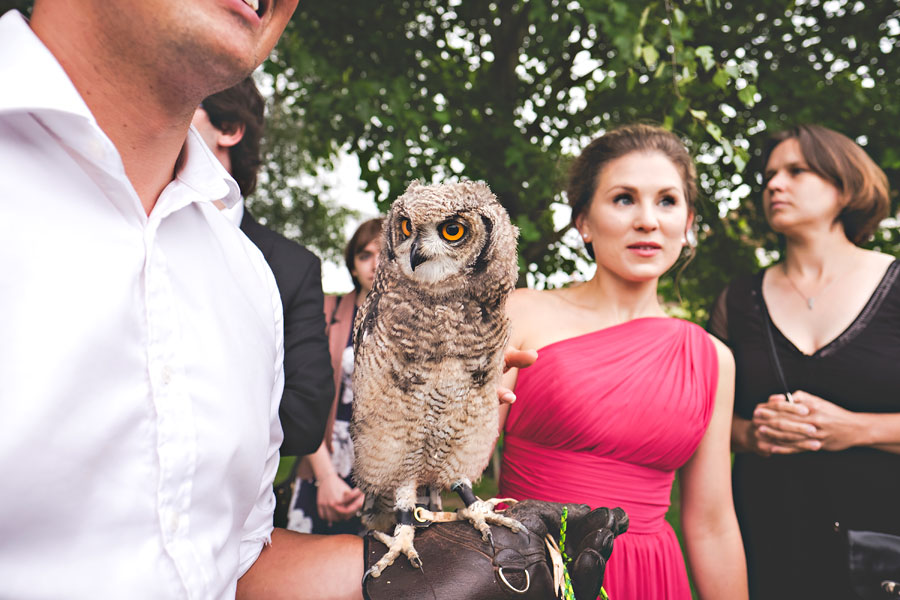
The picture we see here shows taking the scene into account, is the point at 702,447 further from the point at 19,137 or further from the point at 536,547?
the point at 19,137

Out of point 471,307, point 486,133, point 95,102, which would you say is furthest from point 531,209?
point 95,102

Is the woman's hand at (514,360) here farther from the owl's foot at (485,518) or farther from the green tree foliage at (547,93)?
the green tree foliage at (547,93)

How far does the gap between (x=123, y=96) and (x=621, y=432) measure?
180 cm

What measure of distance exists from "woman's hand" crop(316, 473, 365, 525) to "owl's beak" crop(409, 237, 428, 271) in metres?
1.86

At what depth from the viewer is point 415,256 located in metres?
1.41

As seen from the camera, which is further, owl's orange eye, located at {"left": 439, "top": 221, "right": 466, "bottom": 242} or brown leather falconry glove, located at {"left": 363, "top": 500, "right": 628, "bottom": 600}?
owl's orange eye, located at {"left": 439, "top": 221, "right": 466, "bottom": 242}

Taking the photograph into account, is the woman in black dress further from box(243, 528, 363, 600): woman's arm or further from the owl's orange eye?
box(243, 528, 363, 600): woman's arm

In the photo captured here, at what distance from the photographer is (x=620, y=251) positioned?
82.0 inches

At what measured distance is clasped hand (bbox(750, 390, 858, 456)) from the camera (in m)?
2.25

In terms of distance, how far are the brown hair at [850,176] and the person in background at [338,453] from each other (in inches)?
90.1

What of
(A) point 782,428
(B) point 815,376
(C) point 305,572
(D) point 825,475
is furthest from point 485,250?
(D) point 825,475

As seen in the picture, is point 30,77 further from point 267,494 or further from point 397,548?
point 397,548

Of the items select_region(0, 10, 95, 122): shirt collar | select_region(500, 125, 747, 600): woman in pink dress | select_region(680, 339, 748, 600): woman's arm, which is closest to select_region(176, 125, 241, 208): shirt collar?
select_region(0, 10, 95, 122): shirt collar

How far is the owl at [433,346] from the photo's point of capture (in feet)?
4.61
